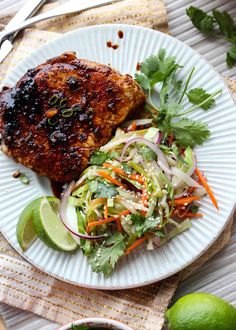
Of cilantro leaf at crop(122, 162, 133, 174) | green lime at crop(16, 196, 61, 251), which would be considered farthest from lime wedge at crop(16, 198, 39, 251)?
cilantro leaf at crop(122, 162, 133, 174)

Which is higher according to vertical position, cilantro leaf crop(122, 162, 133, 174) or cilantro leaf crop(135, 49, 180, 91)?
cilantro leaf crop(135, 49, 180, 91)

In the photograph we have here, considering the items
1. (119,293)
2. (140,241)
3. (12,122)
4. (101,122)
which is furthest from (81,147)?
(119,293)

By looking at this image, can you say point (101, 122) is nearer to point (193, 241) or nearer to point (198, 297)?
point (193, 241)

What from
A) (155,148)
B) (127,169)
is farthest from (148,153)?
(127,169)

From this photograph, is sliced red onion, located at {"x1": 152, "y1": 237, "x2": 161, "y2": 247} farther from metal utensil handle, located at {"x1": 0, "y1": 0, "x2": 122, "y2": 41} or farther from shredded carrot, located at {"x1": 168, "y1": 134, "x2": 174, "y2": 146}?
metal utensil handle, located at {"x1": 0, "y1": 0, "x2": 122, "y2": 41}

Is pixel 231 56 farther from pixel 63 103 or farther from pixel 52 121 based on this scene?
pixel 52 121

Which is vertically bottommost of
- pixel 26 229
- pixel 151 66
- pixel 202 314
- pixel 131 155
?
pixel 202 314
